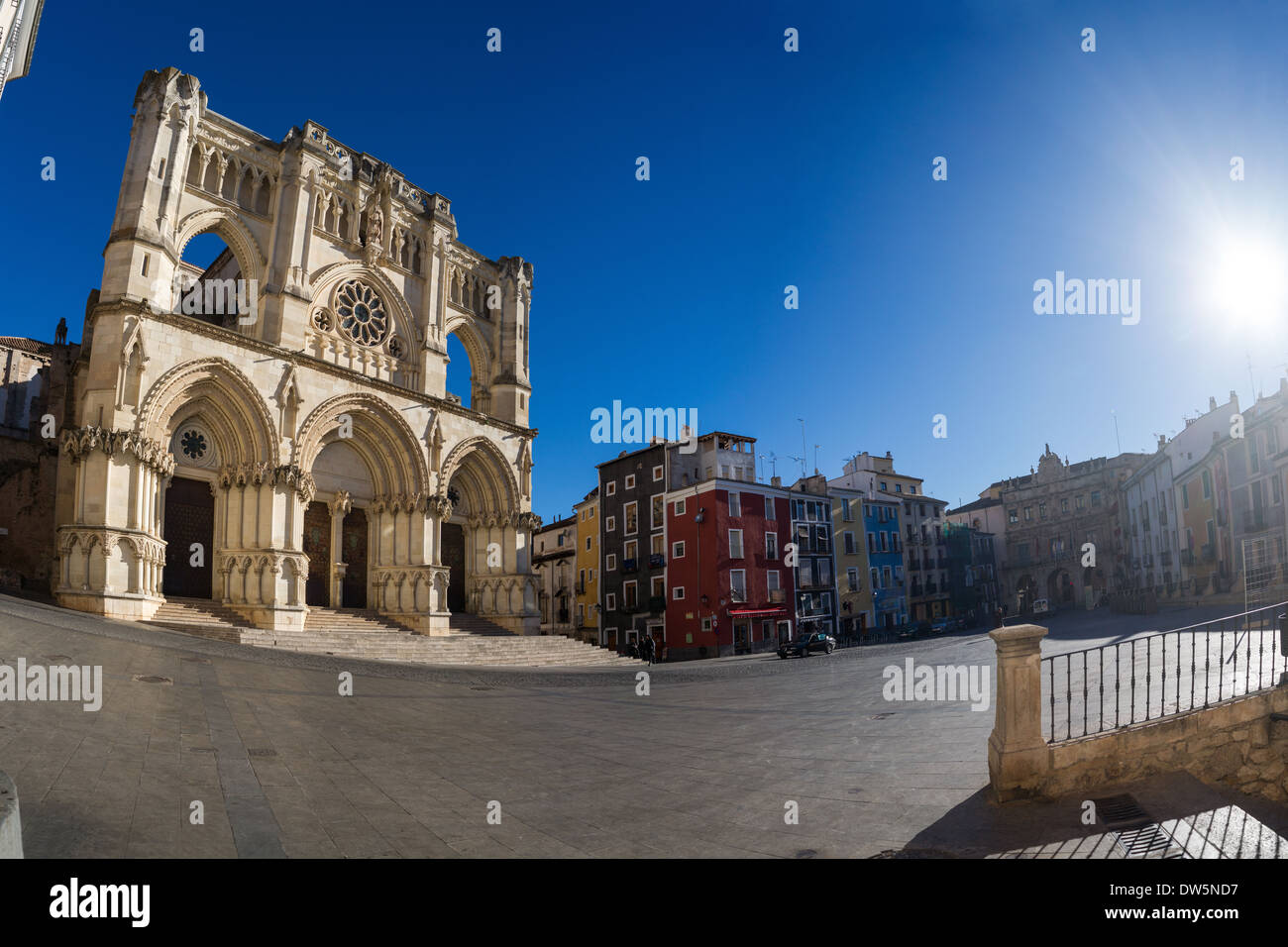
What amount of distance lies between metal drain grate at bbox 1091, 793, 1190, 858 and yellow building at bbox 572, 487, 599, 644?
48.4 metres

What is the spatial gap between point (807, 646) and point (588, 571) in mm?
23460

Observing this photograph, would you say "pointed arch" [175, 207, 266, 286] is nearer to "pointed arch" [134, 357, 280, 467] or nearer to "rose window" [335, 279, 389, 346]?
"rose window" [335, 279, 389, 346]

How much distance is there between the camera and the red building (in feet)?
153

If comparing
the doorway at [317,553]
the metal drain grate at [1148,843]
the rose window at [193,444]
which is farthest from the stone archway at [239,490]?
the metal drain grate at [1148,843]

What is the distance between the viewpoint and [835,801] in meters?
7.23

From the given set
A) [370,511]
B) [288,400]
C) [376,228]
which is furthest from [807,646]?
[376,228]

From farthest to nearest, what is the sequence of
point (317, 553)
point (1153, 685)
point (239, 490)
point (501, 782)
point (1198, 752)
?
point (317, 553)
point (239, 490)
point (1153, 685)
point (1198, 752)
point (501, 782)

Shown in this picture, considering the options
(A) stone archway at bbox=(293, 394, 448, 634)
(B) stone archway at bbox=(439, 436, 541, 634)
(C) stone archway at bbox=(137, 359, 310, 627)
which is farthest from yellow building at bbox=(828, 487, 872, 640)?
(C) stone archway at bbox=(137, 359, 310, 627)

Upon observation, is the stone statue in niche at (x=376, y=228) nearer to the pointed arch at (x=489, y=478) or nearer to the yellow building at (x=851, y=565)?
the pointed arch at (x=489, y=478)

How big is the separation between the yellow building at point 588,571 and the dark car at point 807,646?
2040cm

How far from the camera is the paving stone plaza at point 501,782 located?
579cm

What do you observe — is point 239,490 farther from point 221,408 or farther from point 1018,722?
point 1018,722

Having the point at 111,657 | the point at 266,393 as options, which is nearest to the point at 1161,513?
the point at 266,393

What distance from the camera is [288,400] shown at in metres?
26.8
